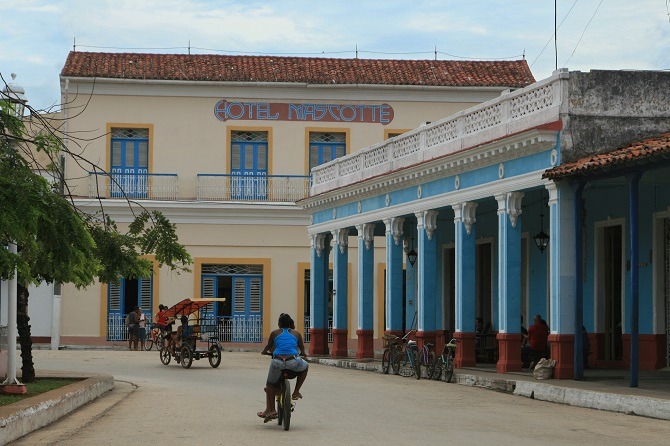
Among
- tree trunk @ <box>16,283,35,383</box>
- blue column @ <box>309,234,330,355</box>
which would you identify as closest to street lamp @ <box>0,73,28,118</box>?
tree trunk @ <box>16,283,35,383</box>

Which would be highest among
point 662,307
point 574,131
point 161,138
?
point 161,138

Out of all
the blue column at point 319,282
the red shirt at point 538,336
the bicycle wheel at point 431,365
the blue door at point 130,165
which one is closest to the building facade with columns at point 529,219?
the blue column at point 319,282

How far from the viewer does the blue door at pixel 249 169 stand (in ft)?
138

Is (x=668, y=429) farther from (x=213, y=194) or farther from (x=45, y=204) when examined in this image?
(x=213, y=194)

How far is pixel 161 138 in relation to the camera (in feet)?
136

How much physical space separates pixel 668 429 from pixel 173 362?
1828 centimetres

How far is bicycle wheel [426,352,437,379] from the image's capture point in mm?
24656

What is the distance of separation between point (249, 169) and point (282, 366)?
90.2 ft

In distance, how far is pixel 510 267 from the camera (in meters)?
23.3

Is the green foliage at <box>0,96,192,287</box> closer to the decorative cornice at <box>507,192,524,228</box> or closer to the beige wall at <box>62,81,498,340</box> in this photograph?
the decorative cornice at <box>507,192,524,228</box>

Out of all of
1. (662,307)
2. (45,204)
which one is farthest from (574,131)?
(45,204)

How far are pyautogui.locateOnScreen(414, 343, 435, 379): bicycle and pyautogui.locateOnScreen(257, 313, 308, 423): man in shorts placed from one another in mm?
9609

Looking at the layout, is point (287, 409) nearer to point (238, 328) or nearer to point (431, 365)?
point (431, 365)

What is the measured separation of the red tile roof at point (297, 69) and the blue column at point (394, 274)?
43.4 ft
